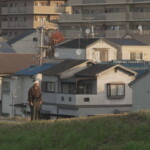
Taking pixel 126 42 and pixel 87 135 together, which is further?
pixel 126 42

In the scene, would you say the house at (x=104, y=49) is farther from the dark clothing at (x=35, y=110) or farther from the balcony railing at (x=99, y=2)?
the dark clothing at (x=35, y=110)

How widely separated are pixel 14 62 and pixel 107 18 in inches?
636

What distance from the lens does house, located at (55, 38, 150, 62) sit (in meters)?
48.9

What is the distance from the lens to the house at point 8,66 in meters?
43.3

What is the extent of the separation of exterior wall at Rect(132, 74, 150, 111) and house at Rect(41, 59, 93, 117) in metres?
5.46

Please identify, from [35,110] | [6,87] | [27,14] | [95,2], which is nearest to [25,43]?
[95,2]

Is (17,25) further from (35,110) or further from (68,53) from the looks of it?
(35,110)

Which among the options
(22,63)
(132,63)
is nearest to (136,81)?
(132,63)

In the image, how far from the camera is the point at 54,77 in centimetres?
3966

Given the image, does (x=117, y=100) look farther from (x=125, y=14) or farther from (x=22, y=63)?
(x=125, y=14)

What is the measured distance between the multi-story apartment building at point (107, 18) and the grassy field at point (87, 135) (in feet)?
144

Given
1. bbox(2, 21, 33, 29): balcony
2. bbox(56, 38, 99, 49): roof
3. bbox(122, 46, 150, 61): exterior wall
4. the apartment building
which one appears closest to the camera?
Result: bbox(56, 38, 99, 49): roof

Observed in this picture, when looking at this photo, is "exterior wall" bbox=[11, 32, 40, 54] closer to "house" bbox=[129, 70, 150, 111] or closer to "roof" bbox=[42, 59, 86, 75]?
"roof" bbox=[42, 59, 86, 75]

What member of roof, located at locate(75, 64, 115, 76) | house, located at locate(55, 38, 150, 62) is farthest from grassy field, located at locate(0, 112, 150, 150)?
A: house, located at locate(55, 38, 150, 62)
